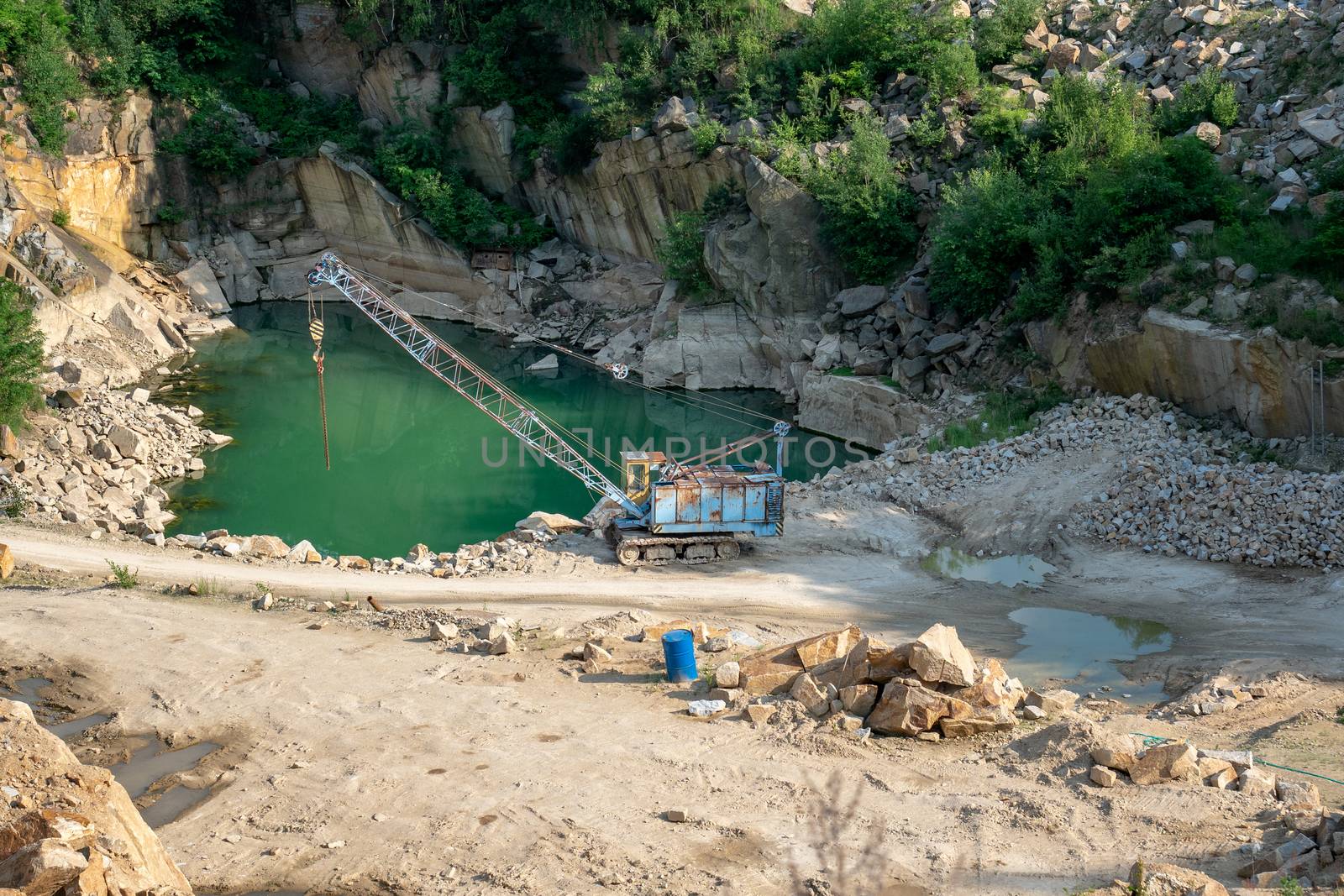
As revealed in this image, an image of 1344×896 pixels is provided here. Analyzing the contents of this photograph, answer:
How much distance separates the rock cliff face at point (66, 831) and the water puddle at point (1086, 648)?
12.6 metres

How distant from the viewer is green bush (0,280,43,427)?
27422mm

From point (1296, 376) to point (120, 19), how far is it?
1668 inches

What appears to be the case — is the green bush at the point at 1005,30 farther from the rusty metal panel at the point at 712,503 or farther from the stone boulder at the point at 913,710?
the stone boulder at the point at 913,710

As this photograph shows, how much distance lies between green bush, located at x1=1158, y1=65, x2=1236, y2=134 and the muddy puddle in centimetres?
2720

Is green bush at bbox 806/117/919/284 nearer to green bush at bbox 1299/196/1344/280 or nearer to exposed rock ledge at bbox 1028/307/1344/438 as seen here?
exposed rock ledge at bbox 1028/307/1344/438

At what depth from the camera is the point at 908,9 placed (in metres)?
38.9

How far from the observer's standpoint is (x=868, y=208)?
34.6 metres

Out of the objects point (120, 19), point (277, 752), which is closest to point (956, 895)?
point (277, 752)

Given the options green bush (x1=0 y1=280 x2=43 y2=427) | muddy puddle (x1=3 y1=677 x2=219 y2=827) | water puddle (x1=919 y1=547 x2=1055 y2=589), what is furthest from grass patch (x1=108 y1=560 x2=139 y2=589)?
water puddle (x1=919 y1=547 x2=1055 y2=589)

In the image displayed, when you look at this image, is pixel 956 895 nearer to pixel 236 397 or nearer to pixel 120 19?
pixel 236 397

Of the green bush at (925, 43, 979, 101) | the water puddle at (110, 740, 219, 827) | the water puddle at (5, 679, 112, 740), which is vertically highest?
the green bush at (925, 43, 979, 101)

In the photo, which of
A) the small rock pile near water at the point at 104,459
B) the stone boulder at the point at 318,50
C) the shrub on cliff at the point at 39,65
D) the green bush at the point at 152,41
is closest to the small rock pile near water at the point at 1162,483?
the small rock pile near water at the point at 104,459

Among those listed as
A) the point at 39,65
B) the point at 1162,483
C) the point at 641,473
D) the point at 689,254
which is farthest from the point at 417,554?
the point at 39,65

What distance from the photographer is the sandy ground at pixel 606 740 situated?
41.7 feet
